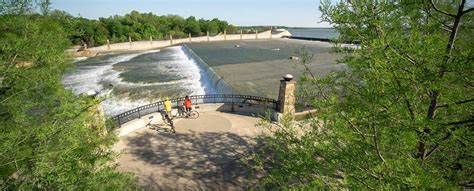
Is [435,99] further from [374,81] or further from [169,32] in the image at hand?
[169,32]

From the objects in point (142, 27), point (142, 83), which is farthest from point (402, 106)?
point (142, 27)

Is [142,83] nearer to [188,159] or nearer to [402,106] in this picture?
[188,159]

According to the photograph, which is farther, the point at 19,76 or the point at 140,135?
the point at 140,135

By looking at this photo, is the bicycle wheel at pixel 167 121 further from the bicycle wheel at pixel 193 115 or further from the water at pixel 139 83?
the water at pixel 139 83

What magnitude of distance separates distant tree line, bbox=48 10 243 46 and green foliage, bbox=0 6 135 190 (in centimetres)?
5842

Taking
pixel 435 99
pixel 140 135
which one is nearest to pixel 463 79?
pixel 435 99

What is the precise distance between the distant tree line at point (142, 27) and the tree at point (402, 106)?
63956 mm

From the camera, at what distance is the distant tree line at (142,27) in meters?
73.3

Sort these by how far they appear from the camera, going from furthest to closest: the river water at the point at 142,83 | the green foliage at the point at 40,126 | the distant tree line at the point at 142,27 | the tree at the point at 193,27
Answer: the tree at the point at 193,27 < the distant tree line at the point at 142,27 < the river water at the point at 142,83 < the green foliage at the point at 40,126

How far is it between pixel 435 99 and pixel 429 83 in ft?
A: 2.93

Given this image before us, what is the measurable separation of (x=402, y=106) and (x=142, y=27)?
3698 inches

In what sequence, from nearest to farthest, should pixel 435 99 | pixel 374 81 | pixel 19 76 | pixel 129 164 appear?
1. pixel 374 81
2. pixel 435 99
3. pixel 19 76
4. pixel 129 164

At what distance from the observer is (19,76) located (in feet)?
20.5

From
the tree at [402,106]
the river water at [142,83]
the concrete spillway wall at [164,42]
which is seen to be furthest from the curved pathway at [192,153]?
the concrete spillway wall at [164,42]
